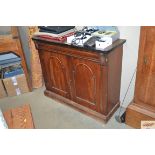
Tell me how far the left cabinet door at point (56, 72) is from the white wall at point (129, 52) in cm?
58

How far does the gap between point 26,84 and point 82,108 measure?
3.02ft

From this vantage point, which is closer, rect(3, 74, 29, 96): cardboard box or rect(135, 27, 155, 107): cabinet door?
rect(135, 27, 155, 107): cabinet door

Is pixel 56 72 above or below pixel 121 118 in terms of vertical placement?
above

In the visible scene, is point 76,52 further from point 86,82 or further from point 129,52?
point 129,52

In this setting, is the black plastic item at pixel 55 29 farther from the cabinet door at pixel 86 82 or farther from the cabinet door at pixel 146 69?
the cabinet door at pixel 146 69

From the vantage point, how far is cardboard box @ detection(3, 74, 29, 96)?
2.34 m

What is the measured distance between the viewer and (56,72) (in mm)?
2023

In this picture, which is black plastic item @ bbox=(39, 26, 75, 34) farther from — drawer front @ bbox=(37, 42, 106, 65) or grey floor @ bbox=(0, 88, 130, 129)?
grey floor @ bbox=(0, 88, 130, 129)

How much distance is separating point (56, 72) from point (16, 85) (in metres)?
0.72

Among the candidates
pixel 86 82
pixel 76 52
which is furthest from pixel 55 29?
pixel 86 82

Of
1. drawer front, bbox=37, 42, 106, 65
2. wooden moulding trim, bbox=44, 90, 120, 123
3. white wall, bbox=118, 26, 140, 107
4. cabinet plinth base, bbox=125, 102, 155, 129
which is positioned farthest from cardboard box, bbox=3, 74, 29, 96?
cabinet plinth base, bbox=125, 102, 155, 129

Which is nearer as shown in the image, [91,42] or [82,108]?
[91,42]

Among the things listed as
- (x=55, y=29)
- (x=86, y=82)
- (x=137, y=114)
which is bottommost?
(x=137, y=114)

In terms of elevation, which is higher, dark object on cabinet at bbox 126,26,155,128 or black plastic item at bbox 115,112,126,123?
dark object on cabinet at bbox 126,26,155,128
